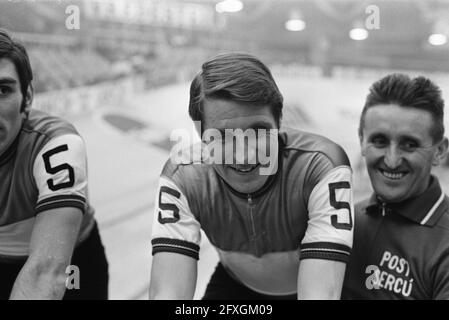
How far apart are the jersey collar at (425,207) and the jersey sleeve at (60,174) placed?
0.69 metres

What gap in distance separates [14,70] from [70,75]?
623 millimetres

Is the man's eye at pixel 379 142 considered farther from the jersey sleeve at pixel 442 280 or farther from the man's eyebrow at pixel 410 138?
the jersey sleeve at pixel 442 280

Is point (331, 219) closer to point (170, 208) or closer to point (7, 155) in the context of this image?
point (170, 208)

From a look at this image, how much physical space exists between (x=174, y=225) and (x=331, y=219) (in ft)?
1.03

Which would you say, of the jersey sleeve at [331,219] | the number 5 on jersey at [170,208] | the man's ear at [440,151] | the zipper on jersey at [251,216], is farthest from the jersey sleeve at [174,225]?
the man's ear at [440,151]

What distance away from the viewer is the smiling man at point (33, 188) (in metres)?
0.93

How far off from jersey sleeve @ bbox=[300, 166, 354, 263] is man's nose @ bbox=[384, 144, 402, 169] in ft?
0.44

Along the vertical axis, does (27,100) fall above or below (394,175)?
above

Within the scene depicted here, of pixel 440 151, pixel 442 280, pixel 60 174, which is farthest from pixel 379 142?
pixel 60 174

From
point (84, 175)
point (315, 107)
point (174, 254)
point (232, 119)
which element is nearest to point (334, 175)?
point (232, 119)

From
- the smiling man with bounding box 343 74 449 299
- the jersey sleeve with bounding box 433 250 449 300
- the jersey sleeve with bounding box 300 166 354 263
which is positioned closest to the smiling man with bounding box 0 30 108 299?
the jersey sleeve with bounding box 300 166 354 263

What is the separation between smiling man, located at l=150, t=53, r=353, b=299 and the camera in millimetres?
852

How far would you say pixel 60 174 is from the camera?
97cm

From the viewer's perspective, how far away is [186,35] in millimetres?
1547
